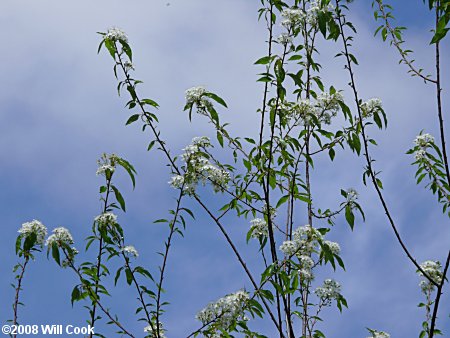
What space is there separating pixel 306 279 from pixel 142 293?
109 centimetres

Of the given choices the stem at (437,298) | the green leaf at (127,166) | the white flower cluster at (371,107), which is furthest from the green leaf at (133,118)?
the stem at (437,298)

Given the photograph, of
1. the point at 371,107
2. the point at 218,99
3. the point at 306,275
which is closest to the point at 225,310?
the point at 306,275

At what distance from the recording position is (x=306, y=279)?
4.11 meters

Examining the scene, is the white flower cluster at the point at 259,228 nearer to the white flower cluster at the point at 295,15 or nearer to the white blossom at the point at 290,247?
the white blossom at the point at 290,247

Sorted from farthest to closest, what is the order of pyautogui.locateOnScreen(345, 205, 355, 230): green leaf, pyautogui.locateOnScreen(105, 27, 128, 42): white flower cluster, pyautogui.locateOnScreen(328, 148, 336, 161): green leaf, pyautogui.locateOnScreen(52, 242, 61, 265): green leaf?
1. pyautogui.locateOnScreen(328, 148, 336, 161): green leaf
2. pyautogui.locateOnScreen(345, 205, 355, 230): green leaf
3. pyautogui.locateOnScreen(105, 27, 128, 42): white flower cluster
4. pyautogui.locateOnScreen(52, 242, 61, 265): green leaf

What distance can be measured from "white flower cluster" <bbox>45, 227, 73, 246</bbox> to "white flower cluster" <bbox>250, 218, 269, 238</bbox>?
4.67ft

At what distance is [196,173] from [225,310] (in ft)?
3.17

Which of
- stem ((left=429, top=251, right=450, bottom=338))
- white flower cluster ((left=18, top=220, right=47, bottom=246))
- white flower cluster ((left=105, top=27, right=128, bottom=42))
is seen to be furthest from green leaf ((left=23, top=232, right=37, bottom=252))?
stem ((left=429, top=251, right=450, bottom=338))

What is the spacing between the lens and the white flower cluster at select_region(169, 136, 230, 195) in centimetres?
420

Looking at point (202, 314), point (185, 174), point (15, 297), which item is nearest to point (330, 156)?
point (185, 174)

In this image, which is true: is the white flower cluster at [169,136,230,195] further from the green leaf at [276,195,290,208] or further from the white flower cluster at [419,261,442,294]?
the white flower cluster at [419,261,442,294]

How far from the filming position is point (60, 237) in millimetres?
3893

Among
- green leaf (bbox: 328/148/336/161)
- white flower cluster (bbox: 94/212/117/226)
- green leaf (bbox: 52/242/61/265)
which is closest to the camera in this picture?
green leaf (bbox: 52/242/61/265)

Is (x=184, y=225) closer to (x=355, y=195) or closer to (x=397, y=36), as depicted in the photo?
(x=355, y=195)
